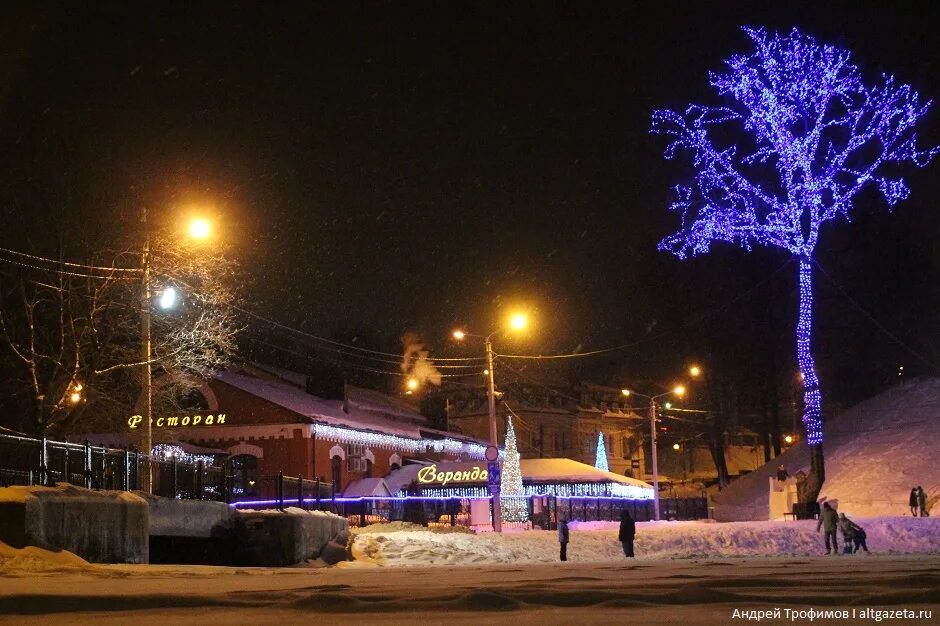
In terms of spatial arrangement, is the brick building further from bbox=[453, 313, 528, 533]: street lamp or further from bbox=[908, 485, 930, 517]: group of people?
bbox=[908, 485, 930, 517]: group of people

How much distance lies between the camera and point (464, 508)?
151ft

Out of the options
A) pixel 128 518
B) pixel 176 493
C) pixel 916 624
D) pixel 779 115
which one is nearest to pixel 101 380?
pixel 176 493

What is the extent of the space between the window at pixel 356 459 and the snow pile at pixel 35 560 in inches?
1359

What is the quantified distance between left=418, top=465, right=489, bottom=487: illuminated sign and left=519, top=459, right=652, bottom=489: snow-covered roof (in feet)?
8.55

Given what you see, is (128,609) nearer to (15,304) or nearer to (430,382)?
(15,304)

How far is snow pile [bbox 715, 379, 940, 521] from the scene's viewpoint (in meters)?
41.8

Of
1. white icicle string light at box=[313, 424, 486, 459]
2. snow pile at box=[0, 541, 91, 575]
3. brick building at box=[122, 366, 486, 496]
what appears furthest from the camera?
white icicle string light at box=[313, 424, 486, 459]

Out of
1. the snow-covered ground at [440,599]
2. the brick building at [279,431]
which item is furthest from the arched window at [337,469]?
the snow-covered ground at [440,599]

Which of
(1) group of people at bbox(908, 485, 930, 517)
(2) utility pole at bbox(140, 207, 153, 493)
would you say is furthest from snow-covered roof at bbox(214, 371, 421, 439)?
(1) group of people at bbox(908, 485, 930, 517)

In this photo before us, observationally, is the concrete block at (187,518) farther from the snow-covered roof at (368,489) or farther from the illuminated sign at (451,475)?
the illuminated sign at (451,475)

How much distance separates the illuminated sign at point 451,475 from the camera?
1736 inches

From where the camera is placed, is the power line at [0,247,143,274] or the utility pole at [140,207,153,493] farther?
the power line at [0,247,143,274]

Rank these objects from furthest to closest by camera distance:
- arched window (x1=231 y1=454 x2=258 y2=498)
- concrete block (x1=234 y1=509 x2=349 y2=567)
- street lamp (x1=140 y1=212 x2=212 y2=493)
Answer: arched window (x1=231 y1=454 x2=258 y2=498)
street lamp (x1=140 y1=212 x2=212 y2=493)
concrete block (x1=234 y1=509 x2=349 y2=567)

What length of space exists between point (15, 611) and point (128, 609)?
91 cm
